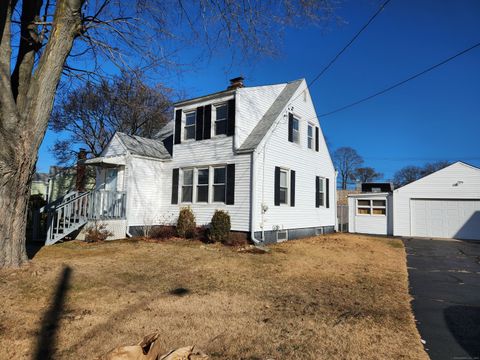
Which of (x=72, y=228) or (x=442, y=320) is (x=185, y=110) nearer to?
(x=72, y=228)

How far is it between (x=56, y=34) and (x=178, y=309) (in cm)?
581

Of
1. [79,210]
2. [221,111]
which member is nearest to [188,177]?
[221,111]

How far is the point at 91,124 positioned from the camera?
25766 millimetres

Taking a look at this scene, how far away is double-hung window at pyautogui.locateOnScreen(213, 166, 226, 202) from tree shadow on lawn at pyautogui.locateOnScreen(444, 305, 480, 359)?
886 cm

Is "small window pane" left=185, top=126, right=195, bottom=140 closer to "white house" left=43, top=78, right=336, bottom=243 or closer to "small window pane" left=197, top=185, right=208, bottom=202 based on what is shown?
"white house" left=43, top=78, right=336, bottom=243

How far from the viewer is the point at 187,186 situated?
1438cm

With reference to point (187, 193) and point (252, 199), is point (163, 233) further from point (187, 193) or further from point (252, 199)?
point (252, 199)

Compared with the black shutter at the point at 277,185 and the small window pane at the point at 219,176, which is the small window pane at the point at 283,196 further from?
the small window pane at the point at 219,176

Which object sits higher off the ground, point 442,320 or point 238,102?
point 238,102

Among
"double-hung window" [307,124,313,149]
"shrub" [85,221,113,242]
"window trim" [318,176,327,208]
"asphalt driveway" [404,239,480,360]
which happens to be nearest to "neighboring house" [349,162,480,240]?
"window trim" [318,176,327,208]

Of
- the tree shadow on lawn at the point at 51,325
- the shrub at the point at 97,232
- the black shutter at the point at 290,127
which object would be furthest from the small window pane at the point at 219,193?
the tree shadow on lawn at the point at 51,325

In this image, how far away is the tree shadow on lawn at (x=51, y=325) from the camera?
11.8 feet

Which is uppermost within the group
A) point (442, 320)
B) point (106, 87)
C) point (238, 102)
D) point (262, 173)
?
point (238, 102)

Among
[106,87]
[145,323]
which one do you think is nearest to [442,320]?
[145,323]
